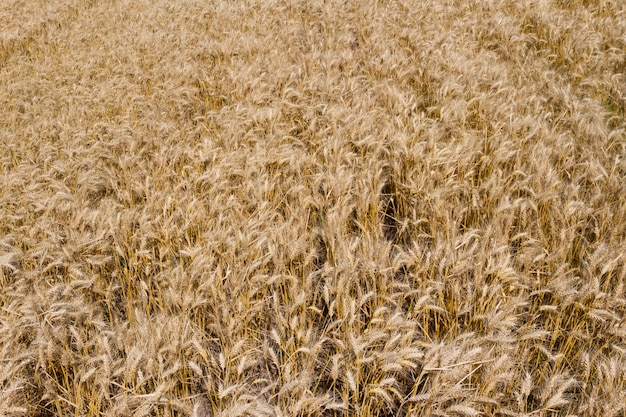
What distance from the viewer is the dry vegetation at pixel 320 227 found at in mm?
1660

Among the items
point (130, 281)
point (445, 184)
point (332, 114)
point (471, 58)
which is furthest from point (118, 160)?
point (471, 58)

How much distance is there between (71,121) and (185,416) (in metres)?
3.11

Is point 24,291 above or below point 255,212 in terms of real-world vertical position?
below

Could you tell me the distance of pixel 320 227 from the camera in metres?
2.65

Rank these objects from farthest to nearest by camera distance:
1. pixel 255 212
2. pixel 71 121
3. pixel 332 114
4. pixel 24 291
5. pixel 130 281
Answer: pixel 71 121, pixel 332 114, pixel 255 212, pixel 130 281, pixel 24 291

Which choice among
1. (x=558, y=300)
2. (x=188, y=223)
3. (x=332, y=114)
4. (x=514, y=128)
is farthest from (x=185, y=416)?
(x=514, y=128)

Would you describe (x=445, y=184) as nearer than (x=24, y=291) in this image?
No

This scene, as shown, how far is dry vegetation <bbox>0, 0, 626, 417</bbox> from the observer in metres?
1.66

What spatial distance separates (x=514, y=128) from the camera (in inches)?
124

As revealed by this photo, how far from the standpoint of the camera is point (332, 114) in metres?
3.47

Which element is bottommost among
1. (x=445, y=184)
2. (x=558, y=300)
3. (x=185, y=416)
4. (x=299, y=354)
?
(x=185, y=416)

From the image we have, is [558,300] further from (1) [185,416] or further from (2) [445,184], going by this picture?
(1) [185,416]

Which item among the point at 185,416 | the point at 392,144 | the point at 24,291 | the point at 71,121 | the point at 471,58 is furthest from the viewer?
the point at 471,58

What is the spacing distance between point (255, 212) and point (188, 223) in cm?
39
